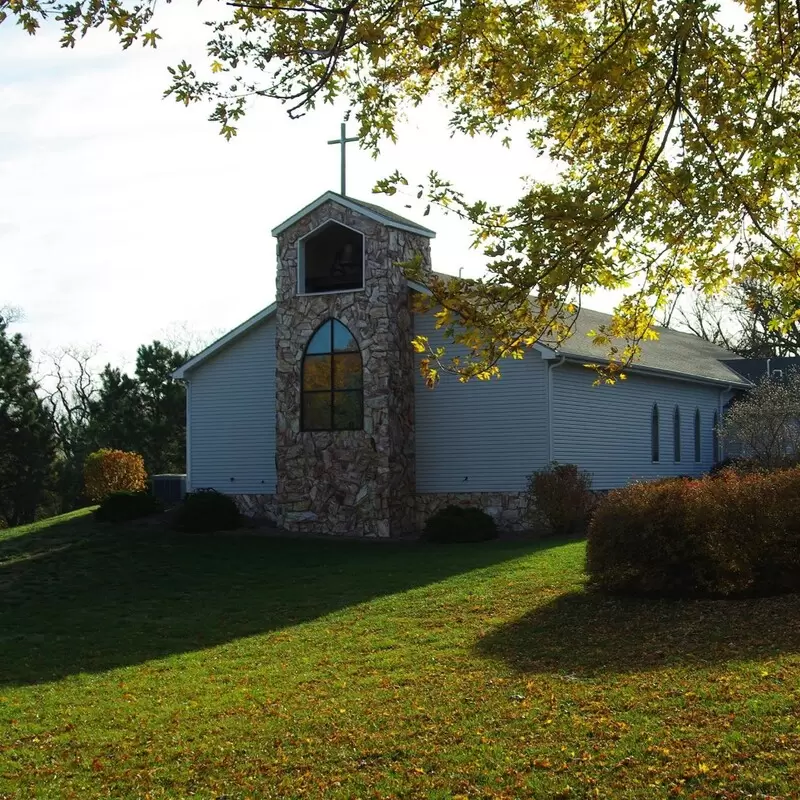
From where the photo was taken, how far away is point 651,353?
3234 cm

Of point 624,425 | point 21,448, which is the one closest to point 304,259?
point 624,425

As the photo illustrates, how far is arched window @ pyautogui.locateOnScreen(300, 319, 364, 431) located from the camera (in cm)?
2480

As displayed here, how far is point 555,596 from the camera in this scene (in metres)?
14.9

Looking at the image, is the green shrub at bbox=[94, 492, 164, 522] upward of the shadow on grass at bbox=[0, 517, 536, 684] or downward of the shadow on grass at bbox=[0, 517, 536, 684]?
upward

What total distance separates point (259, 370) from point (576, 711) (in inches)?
800

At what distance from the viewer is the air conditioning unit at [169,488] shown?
99.2 feet

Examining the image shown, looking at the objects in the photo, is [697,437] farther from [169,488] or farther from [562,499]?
[169,488]

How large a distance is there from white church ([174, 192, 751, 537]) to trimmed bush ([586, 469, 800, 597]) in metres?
10.4

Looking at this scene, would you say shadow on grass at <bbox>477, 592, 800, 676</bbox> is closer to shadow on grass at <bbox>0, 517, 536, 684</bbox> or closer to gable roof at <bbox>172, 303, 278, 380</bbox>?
shadow on grass at <bbox>0, 517, 536, 684</bbox>

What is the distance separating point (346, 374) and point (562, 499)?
5.51m

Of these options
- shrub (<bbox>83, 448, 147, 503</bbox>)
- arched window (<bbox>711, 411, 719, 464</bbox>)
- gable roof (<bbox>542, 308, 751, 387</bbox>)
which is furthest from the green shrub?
arched window (<bbox>711, 411, 719, 464</bbox>)

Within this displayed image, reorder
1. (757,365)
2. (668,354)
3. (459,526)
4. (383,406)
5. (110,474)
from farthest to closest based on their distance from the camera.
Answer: (757,365), (668,354), (110,474), (383,406), (459,526)

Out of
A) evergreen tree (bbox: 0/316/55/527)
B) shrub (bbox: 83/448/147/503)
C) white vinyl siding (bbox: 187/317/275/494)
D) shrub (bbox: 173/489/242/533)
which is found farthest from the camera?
evergreen tree (bbox: 0/316/55/527)

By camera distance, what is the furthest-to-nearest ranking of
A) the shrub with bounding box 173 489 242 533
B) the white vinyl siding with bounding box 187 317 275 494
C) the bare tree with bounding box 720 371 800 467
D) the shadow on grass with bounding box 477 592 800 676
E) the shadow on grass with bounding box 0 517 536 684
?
the bare tree with bounding box 720 371 800 467 → the white vinyl siding with bounding box 187 317 275 494 → the shrub with bounding box 173 489 242 533 → the shadow on grass with bounding box 0 517 536 684 → the shadow on grass with bounding box 477 592 800 676
